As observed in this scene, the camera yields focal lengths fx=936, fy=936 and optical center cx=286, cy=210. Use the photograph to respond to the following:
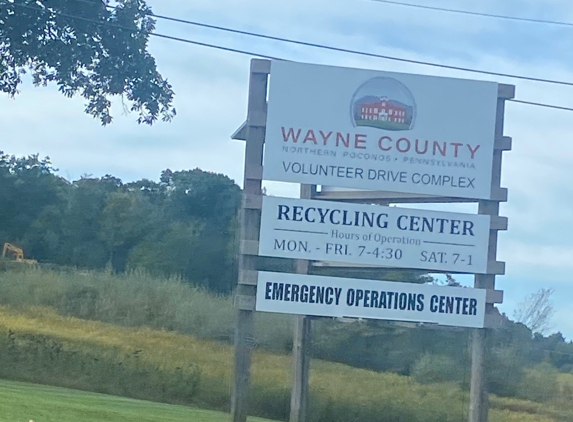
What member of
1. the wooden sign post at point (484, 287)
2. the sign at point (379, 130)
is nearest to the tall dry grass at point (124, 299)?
the wooden sign post at point (484, 287)

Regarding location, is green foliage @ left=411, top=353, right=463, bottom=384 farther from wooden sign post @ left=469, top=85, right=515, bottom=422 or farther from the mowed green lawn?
wooden sign post @ left=469, top=85, right=515, bottom=422

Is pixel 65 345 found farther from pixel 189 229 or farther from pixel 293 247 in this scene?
pixel 293 247

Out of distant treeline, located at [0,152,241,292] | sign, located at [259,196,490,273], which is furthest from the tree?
sign, located at [259,196,490,273]

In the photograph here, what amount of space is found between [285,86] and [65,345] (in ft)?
29.9

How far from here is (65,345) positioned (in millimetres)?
17625

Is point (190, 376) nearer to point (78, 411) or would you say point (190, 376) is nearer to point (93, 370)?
point (93, 370)

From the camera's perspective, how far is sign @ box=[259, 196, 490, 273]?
33.9ft

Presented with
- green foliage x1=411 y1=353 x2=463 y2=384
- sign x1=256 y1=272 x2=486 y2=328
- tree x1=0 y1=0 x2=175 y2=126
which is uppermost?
tree x1=0 y1=0 x2=175 y2=126

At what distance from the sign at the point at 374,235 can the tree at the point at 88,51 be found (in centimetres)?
551

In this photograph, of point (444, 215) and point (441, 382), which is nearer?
point (444, 215)

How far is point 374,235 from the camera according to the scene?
10531mm

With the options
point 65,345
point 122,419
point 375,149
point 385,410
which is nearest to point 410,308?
point 375,149

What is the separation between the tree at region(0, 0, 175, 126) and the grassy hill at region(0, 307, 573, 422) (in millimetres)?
4557

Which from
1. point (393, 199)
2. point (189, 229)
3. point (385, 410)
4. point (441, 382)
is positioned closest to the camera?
point (393, 199)
